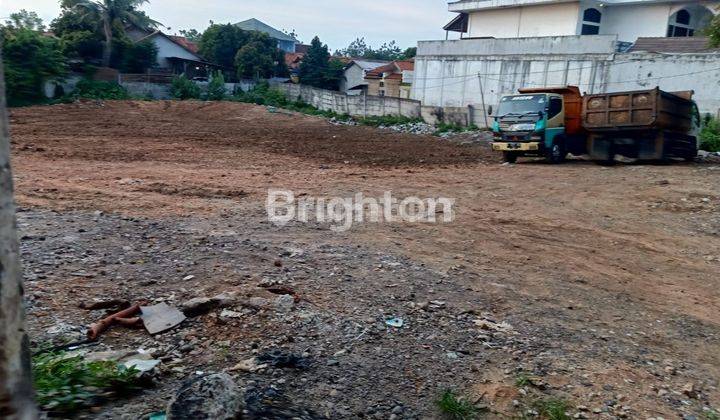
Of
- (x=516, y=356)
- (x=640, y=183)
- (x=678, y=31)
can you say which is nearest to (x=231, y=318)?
(x=516, y=356)

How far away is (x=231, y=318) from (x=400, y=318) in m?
1.44

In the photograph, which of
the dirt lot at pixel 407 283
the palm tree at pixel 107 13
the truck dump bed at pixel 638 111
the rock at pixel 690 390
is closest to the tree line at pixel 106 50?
the palm tree at pixel 107 13

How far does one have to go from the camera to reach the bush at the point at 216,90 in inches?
1575

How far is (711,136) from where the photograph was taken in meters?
19.8

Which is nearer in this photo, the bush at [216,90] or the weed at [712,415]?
the weed at [712,415]

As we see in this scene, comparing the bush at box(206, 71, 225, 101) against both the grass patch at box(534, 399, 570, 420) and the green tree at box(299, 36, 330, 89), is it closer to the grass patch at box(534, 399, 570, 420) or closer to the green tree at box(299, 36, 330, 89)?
the green tree at box(299, 36, 330, 89)

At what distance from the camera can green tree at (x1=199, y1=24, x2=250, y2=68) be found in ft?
152

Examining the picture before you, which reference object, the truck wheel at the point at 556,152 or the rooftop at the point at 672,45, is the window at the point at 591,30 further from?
the truck wheel at the point at 556,152

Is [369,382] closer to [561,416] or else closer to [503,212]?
[561,416]

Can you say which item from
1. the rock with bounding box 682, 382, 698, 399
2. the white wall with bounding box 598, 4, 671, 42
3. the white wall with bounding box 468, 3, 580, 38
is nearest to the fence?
the white wall with bounding box 468, 3, 580, 38

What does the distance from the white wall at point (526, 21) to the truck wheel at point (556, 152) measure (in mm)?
20669

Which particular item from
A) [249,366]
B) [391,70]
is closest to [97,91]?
[391,70]

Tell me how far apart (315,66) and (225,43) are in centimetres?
722

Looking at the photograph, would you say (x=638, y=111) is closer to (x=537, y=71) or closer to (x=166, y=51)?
(x=537, y=71)
